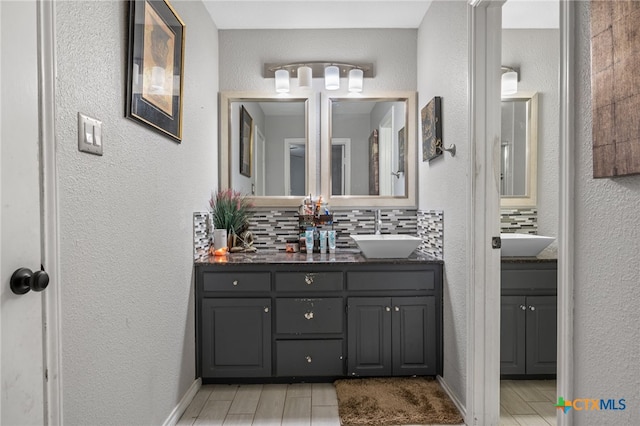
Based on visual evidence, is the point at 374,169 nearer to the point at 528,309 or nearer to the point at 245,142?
the point at 245,142

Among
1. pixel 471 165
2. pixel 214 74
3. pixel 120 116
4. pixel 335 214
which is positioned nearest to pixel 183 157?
pixel 120 116

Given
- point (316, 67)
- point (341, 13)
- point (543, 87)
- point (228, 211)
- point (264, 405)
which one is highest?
point (341, 13)

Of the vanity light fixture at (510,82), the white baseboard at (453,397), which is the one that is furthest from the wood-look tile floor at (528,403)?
the vanity light fixture at (510,82)

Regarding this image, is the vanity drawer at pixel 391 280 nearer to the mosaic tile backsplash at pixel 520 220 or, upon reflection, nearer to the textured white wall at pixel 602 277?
the mosaic tile backsplash at pixel 520 220

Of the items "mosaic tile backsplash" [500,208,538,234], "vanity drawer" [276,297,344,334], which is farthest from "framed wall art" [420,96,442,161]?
"vanity drawer" [276,297,344,334]

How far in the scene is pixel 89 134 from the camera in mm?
1292

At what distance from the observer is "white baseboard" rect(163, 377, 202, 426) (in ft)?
6.70

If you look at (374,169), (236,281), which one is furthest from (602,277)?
(374,169)

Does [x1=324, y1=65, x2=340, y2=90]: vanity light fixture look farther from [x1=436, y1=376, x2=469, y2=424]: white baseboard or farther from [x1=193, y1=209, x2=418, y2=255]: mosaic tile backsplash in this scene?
[x1=436, y1=376, x2=469, y2=424]: white baseboard

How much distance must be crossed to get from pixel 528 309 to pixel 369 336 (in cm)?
100

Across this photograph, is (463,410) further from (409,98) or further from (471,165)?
(409,98)

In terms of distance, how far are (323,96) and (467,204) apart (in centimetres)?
158

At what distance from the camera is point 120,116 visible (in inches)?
60.0

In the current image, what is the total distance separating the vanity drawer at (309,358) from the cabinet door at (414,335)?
371 mm
